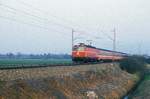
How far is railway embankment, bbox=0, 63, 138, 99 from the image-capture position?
931 inches

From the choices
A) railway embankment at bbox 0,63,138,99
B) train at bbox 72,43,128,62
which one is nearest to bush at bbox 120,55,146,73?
train at bbox 72,43,128,62

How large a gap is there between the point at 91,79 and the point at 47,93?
1585 centimetres

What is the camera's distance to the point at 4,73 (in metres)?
25.8

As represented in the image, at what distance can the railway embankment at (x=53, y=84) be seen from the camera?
2366cm

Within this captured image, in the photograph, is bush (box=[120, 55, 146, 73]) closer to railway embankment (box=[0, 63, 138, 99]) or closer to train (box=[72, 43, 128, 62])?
train (box=[72, 43, 128, 62])

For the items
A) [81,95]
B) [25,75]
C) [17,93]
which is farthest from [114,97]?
[17,93]

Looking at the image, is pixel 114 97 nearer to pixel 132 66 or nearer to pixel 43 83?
pixel 43 83

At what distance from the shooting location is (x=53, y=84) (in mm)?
30422

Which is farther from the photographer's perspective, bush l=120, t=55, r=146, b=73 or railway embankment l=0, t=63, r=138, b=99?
bush l=120, t=55, r=146, b=73

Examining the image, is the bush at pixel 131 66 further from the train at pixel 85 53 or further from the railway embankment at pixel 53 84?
the railway embankment at pixel 53 84

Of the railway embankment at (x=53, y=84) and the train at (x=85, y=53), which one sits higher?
the train at (x=85, y=53)

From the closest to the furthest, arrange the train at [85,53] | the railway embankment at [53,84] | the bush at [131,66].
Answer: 1. the railway embankment at [53,84]
2. the train at [85,53]
3. the bush at [131,66]

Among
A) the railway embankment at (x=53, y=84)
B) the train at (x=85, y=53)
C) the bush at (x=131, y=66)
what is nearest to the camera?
the railway embankment at (x=53, y=84)

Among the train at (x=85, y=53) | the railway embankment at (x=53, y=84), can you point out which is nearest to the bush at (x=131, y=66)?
the train at (x=85, y=53)
